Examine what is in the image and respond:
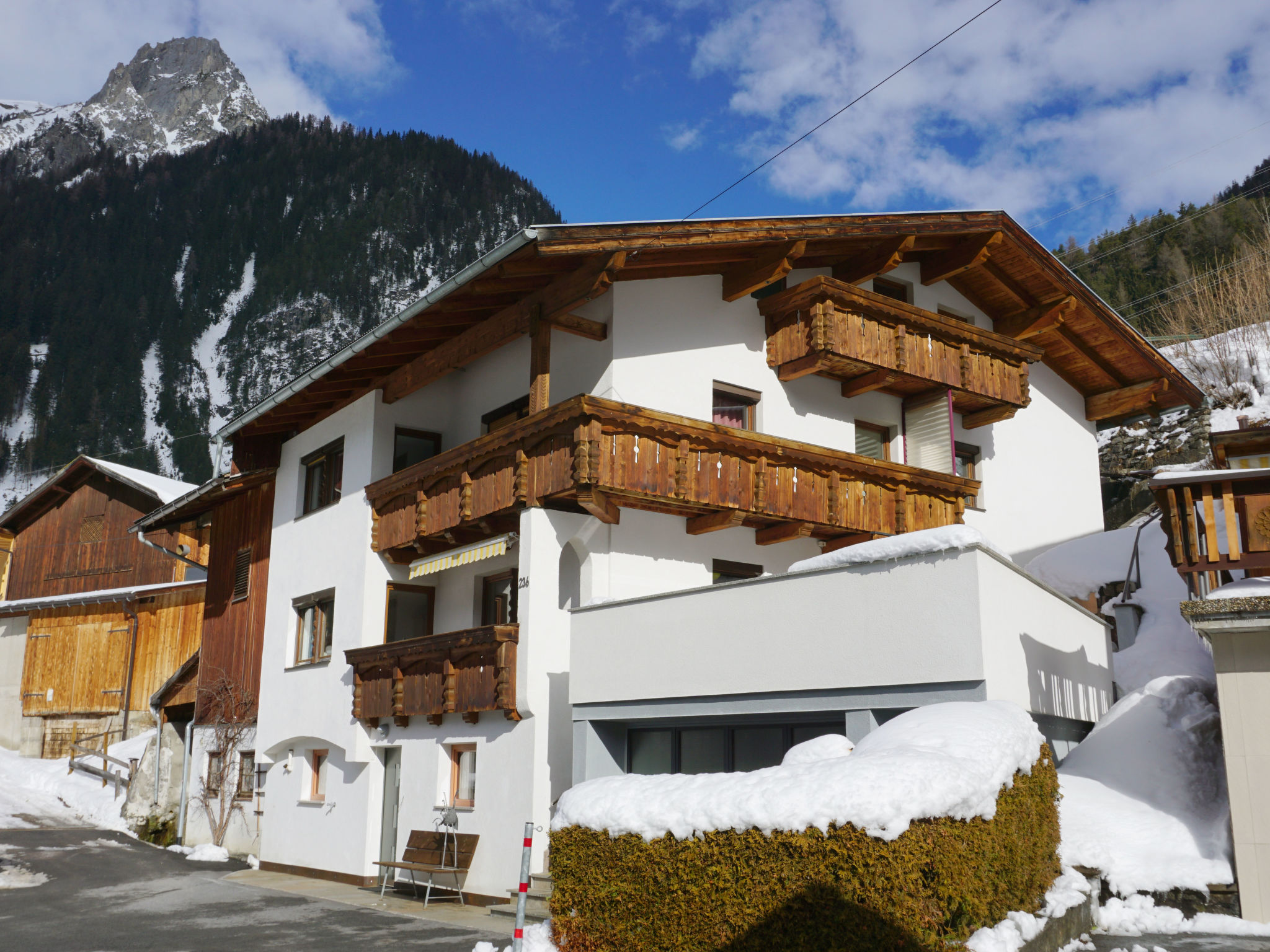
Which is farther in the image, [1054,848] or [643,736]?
[643,736]

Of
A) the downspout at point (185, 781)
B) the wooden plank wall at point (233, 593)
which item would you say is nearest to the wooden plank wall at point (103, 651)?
the downspout at point (185, 781)

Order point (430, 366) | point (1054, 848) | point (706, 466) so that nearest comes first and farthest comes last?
1. point (1054, 848)
2. point (706, 466)
3. point (430, 366)

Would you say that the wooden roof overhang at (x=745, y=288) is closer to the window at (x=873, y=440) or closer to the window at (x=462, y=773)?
the window at (x=873, y=440)

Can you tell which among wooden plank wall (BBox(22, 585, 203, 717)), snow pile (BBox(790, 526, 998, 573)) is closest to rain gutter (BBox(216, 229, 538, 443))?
snow pile (BBox(790, 526, 998, 573))

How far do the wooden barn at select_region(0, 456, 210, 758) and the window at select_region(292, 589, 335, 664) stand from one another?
23.7 ft

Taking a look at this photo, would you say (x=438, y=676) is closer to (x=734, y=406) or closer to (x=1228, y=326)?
(x=734, y=406)

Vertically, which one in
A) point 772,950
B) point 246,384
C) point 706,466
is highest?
point 246,384

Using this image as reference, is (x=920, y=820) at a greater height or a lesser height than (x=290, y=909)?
greater

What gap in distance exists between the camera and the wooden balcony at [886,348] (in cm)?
1700

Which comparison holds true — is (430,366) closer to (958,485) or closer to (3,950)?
(958,485)

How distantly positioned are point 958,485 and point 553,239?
7.90 metres

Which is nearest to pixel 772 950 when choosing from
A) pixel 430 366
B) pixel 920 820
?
pixel 920 820

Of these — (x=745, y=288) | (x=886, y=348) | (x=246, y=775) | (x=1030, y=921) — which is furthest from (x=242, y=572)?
(x=1030, y=921)

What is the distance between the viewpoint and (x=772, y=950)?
24.0ft
